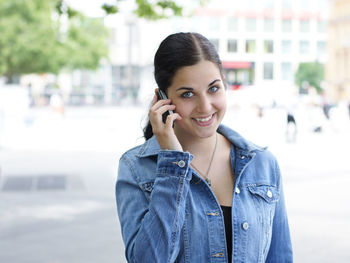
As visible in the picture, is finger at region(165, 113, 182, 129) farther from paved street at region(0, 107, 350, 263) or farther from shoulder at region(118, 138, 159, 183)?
paved street at region(0, 107, 350, 263)

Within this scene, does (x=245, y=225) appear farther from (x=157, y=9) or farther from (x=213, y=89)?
(x=157, y=9)

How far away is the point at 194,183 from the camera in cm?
207

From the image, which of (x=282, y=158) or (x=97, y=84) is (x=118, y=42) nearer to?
(x=97, y=84)

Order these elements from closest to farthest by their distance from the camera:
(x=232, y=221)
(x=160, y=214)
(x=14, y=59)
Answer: (x=160, y=214), (x=232, y=221), (x=14, y=59)

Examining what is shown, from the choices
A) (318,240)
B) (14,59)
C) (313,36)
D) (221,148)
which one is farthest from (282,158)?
(313,36)

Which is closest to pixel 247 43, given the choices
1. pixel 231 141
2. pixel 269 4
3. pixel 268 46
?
pixel 268 46

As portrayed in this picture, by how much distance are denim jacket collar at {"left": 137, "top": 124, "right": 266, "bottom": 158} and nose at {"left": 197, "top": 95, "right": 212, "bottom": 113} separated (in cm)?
21

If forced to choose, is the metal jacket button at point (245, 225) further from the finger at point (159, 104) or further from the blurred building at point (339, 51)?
the blurred building at point (339, 51)

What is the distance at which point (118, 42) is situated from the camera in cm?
8669

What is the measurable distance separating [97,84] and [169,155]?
85.8 meters

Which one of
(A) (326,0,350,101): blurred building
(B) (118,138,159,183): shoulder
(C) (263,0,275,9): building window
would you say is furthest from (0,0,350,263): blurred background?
(C) (263,0,275,9): building window

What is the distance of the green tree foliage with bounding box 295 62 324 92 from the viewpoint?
8738cm

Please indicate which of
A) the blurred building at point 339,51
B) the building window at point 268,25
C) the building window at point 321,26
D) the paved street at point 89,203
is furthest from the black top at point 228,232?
the building window at point 321,26

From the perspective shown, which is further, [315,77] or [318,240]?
[315,77]
